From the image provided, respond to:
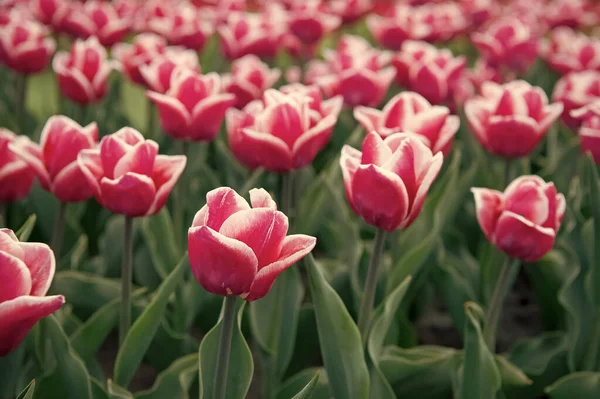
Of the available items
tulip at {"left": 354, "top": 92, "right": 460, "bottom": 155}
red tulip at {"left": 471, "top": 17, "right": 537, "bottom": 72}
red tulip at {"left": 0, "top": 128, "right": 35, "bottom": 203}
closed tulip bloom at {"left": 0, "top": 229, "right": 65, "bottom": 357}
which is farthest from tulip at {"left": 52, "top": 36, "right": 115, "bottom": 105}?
red tulip at {"left": 471, "top": 17, "right": 537, "bottom": 72}

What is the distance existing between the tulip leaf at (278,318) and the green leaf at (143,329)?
0.88 ft

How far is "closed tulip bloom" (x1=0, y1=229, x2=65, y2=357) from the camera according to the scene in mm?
723

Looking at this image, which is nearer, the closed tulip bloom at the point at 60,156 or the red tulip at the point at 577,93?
the closed tulip bloom at the point at 60,156

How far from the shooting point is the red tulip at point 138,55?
1996 mm

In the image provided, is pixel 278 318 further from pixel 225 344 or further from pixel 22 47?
pixel 22 47

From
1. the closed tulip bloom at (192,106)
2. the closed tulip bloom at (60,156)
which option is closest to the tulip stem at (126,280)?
the closed tulip bloom at (60,156)

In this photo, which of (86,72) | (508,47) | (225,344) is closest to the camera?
(225,344)

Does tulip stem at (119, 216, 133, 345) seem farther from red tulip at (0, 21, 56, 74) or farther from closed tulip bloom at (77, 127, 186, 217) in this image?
red tulip at (0, 21, 56, 74)

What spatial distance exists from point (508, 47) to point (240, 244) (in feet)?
6.70

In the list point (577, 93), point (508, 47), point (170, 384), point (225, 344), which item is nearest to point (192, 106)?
point (170, 384)

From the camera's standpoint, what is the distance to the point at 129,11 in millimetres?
2887

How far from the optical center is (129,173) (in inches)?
40.6

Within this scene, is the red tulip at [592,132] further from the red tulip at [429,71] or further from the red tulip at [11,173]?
the red tulip at [11,173]

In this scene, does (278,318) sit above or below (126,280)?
below
